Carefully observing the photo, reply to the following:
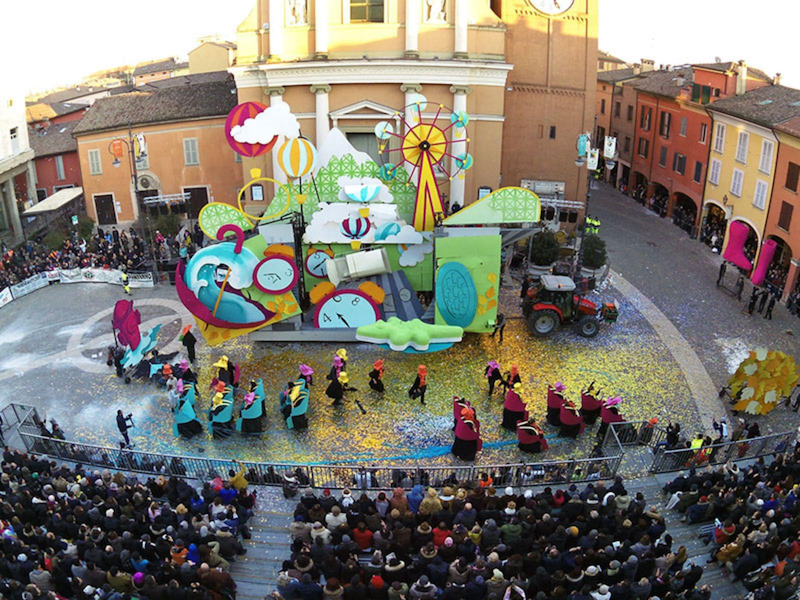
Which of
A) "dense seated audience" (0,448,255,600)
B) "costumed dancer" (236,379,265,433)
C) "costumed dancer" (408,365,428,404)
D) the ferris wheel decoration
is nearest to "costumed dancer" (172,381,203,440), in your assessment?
"costumed dancer" (236,379,265,433)

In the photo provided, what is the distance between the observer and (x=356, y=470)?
18.1 metres

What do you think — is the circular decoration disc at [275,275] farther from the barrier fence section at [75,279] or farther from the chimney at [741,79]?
the chimney at [741,79]

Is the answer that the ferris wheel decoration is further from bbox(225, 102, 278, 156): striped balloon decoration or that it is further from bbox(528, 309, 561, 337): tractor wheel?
bbox(528, 309, 561, 337): tractor wheel

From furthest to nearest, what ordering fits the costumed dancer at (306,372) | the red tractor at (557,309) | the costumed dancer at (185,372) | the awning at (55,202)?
the awning at (55,202), the red tractor at (557,309), the costumed dancer at (185,372), the costumed dancer at (306,372)

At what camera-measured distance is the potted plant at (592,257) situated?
1219 inches

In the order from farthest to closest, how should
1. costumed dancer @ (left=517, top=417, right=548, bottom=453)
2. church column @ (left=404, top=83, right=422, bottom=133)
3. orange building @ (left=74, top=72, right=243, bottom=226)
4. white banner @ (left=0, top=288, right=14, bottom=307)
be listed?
orange building @ (left=74, top=72, right=243, bottom=226), church column @ (left=404, top=83, right=422, bottom=133), white banner @ (left=0, top=288, right=14, bottom=307), costumed dancer @ (left=517, top=417, right=548, bottom=453)

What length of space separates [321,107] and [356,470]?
68.1ft

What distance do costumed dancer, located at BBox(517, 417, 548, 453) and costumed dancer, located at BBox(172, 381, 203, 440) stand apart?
8978mm

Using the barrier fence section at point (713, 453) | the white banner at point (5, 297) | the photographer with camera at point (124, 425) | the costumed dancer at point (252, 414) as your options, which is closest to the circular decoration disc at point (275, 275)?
the costumed dancer at point (252, 414)

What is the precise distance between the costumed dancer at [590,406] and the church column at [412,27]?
61.6 ft

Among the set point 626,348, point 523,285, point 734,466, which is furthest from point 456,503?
point 523,285

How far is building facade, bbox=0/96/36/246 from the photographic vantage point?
4250 cm

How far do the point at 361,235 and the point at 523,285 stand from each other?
6998 mm

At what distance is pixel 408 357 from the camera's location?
25266 mm
